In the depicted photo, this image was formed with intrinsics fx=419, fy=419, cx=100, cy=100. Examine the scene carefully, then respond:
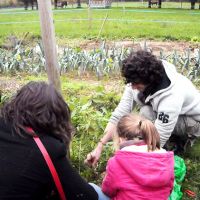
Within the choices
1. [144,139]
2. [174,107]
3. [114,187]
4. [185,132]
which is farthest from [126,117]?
[185,132]

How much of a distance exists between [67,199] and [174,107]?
3.96 ft

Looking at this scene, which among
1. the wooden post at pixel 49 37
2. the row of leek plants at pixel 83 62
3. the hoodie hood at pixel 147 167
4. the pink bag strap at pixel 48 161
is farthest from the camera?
the row of leek plants at pixel 83 62

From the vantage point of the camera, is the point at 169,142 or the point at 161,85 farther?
the point at 169,142

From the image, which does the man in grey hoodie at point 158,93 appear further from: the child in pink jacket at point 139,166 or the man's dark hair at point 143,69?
the child in pink jacket at point 139,166

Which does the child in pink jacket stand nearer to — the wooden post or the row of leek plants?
the wooden post

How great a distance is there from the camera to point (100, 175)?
306cm

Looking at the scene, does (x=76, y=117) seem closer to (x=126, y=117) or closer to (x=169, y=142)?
(x=169, y=142)

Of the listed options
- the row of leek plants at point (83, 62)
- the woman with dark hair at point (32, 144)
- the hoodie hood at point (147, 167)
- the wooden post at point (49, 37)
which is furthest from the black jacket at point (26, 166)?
the row of leek plants at point (83, 62)

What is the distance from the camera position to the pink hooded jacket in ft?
6.86

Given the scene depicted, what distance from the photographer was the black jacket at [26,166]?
1.65m

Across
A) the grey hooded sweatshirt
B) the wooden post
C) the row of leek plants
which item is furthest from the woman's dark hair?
the row of leek plants

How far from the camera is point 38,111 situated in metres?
1.70

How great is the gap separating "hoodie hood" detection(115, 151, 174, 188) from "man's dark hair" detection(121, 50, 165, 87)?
2.36ft

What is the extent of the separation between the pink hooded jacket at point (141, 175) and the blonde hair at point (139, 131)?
3.0 inches
